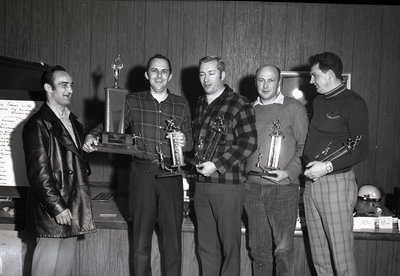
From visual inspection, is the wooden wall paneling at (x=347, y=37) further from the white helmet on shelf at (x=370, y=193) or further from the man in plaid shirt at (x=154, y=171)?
the man in plaid shirt at (x=154, y=171)

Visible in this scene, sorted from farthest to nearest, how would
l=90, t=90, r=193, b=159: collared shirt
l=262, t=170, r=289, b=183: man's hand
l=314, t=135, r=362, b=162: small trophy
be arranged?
1. l=90, t=90, r=193, b=159: collared shirt
2. l=262, t=170, r=289, b=183: man's hand
3. l=314, t=135, r=362, b=162: small trophy

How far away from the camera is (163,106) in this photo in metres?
2.82

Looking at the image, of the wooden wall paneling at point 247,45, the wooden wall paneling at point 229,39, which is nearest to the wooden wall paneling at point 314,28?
the wooden wall paneling at point 247,45

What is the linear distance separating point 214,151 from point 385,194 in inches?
102

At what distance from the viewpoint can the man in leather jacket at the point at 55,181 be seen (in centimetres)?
242

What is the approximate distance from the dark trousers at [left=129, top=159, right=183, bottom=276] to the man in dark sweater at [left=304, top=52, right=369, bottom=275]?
0.85 meters

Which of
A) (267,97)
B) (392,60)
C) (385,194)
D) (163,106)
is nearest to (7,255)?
(163,106)

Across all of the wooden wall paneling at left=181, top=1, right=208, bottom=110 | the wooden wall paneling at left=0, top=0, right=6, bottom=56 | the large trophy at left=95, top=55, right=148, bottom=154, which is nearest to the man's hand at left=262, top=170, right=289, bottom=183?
the large trophy at left=95, top=55, right=148, bottom=154

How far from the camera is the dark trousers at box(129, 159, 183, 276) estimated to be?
2711 millimetres

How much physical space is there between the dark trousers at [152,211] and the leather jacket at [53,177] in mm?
298

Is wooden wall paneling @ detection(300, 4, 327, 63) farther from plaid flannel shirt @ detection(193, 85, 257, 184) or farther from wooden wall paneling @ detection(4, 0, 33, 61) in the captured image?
wooden wall paneling @ detection(4, 0, 33, 61)

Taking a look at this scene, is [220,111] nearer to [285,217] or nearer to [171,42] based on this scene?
[285,217]

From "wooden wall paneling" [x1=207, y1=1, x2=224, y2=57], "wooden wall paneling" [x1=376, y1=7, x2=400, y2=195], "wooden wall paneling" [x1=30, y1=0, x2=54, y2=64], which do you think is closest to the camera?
"wooden wall paneling" [x1=376, y1=7, x2=400, y2=195]

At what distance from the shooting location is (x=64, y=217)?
8.01ft
